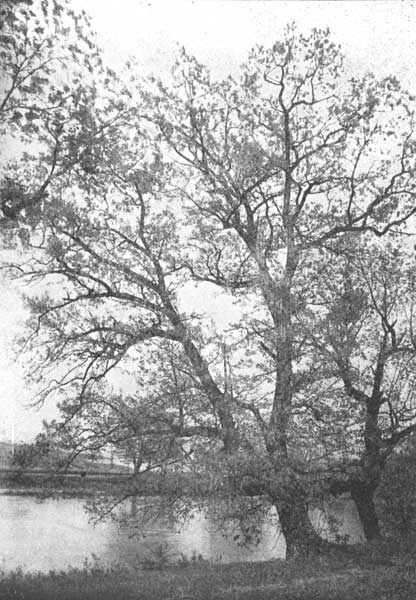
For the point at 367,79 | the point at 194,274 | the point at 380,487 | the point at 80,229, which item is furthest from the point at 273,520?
the point at 367,79

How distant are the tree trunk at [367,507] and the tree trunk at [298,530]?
1.17 feet

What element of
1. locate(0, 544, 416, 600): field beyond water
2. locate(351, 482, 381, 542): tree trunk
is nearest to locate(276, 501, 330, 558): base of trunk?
locate(0, 544, 416, 600): field beyond water

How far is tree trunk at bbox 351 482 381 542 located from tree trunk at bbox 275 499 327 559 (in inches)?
14.1

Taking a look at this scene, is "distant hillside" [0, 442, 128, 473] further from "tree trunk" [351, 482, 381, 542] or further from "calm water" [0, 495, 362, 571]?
"tree trunk" [351, 482, 381, 542]

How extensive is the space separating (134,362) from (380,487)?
2.16 m

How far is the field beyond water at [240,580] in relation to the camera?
4.01 metres

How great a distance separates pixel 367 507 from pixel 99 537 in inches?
81.4

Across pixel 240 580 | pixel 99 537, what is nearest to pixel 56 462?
pixel 99 537

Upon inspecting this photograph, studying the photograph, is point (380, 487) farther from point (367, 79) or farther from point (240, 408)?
point (367, 79)

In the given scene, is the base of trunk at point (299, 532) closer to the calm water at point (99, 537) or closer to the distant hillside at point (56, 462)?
the calm water at point (99, 537)

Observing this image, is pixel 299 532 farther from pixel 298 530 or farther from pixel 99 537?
pixel 99 537

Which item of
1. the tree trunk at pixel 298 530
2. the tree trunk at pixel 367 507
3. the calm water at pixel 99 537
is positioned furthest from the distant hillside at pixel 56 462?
the tree trunk at pixel 367 507

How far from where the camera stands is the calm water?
13.8 feet

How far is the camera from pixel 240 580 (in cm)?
429
